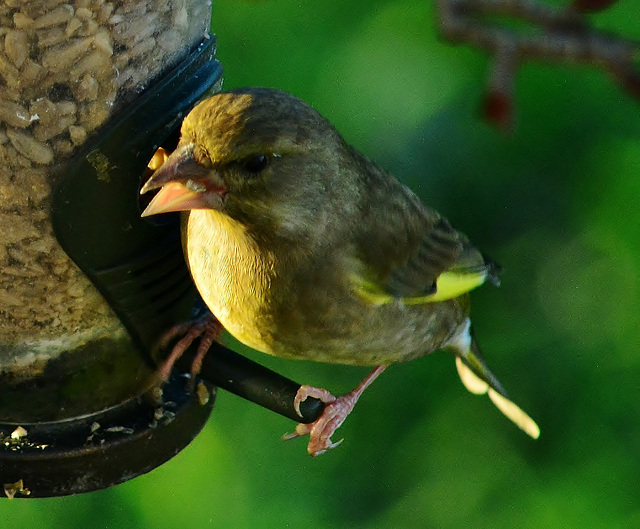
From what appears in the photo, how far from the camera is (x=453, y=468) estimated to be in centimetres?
375

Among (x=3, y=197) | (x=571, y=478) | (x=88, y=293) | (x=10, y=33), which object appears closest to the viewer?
(x=10, y=33)

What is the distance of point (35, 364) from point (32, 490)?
0.83 ft

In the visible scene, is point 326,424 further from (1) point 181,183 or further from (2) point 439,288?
(1) point 181,183

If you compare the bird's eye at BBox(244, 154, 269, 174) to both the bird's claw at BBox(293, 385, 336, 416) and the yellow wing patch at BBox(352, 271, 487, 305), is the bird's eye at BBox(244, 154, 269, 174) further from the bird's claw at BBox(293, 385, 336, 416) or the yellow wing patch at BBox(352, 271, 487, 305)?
the bird's claw at BBox(293, 385, 336, 416)

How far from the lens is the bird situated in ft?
6.49

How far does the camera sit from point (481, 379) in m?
3.25

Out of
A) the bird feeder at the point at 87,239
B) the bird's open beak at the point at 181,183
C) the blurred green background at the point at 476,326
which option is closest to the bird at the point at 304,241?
the bird's open beak at the point at 181,183

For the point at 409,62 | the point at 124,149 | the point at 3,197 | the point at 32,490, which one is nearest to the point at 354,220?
the point at 124,149

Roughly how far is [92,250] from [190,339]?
0.33 meters

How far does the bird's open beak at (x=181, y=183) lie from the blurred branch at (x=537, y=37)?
69 cm

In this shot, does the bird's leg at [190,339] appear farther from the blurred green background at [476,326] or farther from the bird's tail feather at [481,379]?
Result: the blurred green background at [476,326]

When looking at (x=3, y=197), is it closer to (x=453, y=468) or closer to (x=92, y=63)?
(x=92, y=63)

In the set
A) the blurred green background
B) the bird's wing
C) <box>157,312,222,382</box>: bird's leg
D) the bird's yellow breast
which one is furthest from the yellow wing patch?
the blurred green background

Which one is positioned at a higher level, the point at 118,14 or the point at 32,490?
the point at 118,14
